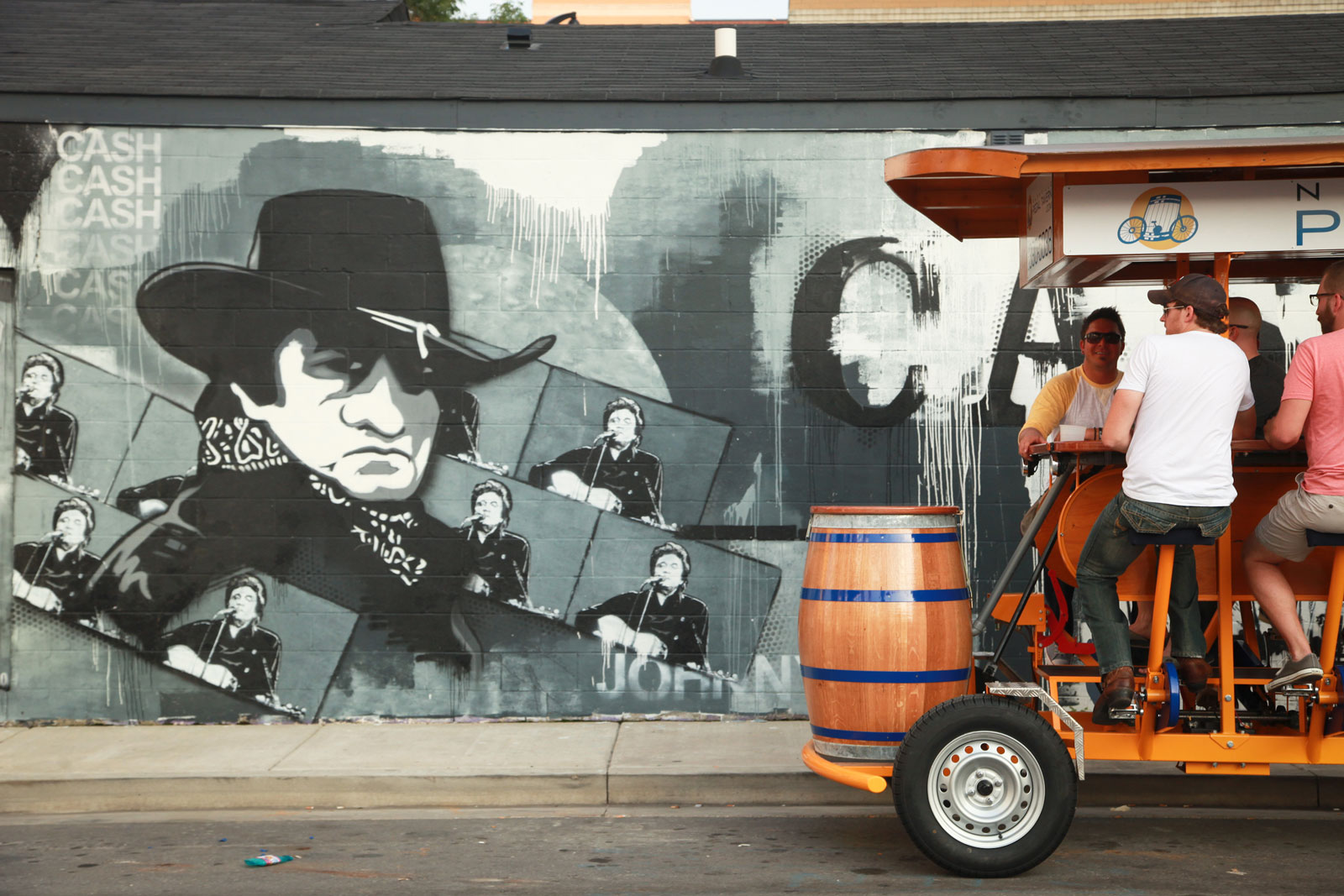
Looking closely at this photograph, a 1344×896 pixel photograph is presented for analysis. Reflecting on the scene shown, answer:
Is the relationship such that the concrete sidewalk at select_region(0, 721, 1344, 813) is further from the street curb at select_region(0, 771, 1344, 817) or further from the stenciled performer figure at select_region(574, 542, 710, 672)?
the stenciled performer figure at select_region(574, 542, 710, 672)

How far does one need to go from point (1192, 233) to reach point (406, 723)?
499 centimetres

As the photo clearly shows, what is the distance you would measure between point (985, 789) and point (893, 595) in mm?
792

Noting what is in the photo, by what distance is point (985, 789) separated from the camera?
14.7ft

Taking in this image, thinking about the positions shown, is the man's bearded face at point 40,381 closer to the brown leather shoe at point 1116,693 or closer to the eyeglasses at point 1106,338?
the eyeglasses at point 1106,338

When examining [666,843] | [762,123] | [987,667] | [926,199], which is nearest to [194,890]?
[666,843]

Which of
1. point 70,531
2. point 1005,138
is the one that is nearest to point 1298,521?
point 1005,138

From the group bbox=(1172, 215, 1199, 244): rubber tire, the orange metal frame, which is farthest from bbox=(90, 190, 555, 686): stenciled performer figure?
bbox=(1172, 215, 1199, 244): rubber tire

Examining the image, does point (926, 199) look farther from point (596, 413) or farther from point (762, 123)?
point (596, 413)

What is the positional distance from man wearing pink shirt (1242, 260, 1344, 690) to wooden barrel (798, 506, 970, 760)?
1146mm

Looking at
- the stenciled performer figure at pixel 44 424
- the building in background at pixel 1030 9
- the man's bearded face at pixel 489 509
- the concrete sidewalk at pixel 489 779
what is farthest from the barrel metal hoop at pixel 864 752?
the building in background at pixel 1030 9

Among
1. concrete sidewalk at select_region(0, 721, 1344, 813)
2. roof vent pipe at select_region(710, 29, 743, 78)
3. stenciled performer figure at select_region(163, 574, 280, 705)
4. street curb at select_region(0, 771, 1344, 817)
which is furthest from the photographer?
roof vent pipe at select_region(710, 29, 743, 78)

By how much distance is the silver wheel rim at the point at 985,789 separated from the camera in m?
4.45

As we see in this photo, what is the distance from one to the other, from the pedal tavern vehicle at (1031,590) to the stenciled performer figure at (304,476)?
3.06 m

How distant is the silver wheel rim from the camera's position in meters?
4.45
